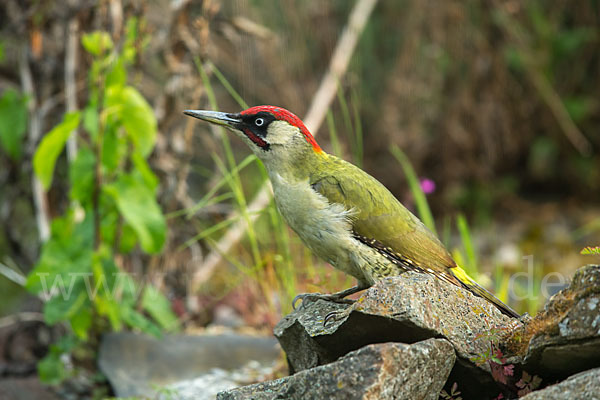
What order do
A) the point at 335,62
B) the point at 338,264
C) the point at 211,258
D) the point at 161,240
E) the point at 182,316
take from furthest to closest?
the point at 335,62, the point at 211,258, the point at 182,316, the point at 161,240, the point at 338,264

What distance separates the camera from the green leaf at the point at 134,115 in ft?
11.9

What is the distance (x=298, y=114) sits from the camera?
23.7ft

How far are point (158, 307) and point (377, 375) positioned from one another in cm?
254

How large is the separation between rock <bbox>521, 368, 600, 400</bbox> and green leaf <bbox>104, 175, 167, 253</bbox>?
220cm

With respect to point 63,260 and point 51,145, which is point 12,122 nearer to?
point 51,145

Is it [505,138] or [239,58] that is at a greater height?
[505,138]

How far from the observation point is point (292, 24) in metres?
7.37

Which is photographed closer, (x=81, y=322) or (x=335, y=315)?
(x=335, y=315)

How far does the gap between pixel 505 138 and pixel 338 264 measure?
4.83 m

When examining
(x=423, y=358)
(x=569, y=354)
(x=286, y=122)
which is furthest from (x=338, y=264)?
(x=569, y=354)

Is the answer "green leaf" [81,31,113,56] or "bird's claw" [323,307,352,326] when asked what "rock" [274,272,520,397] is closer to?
"bird's claw" [323,307,352,326]

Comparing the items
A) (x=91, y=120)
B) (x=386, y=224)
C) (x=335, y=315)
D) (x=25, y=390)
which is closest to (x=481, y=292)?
(x=386, y=224)

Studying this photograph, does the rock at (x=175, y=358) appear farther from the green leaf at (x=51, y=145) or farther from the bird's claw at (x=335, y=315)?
the bird's claw at (x=335, y=315)

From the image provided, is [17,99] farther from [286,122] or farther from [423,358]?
[423,358]
